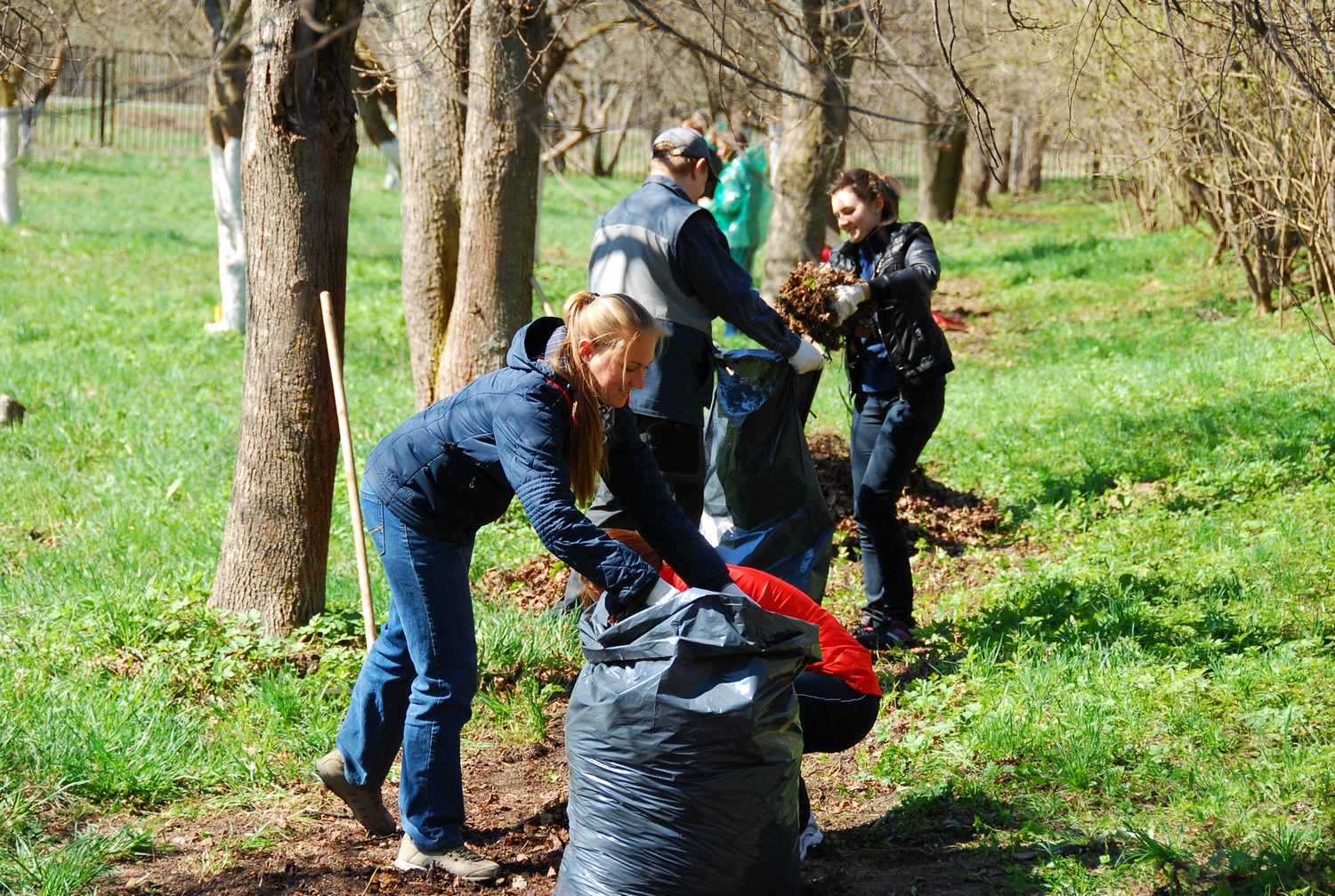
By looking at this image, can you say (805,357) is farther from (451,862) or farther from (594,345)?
(451,862)

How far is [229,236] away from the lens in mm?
10102

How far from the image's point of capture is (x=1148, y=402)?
7.05 metres

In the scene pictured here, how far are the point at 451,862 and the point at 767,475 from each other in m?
1.68

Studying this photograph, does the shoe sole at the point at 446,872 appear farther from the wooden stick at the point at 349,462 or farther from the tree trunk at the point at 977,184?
the tree trunk at the point at 977,184

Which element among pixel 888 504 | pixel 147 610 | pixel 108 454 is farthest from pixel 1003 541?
pixel 108 454

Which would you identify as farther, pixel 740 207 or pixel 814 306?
pixel 740 207

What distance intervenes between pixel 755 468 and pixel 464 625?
4.67 feet

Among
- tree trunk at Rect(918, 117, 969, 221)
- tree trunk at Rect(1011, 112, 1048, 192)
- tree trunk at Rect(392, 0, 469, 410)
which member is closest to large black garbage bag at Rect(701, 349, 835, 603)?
tree trunk at Rect(392, 0, 469, 410)

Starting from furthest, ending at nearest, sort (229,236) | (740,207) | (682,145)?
(740,207) < (229,236) < (682,145)

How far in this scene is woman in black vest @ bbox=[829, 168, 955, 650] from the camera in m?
4.08

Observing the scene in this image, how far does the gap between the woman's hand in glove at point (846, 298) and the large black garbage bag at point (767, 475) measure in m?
0.30

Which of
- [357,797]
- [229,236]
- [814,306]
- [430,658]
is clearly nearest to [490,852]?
[357,797]

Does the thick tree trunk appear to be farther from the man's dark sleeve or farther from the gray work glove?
the gray work glove

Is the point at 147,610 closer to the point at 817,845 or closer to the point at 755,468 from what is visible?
the point at 755,468
